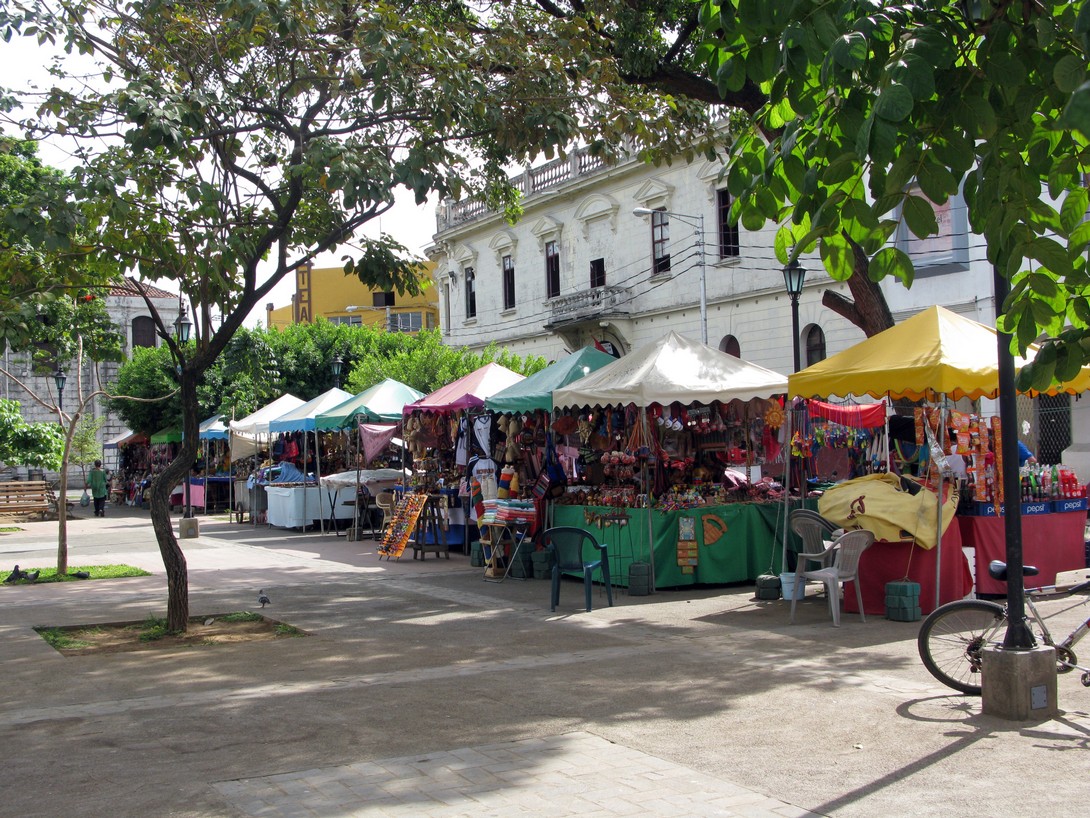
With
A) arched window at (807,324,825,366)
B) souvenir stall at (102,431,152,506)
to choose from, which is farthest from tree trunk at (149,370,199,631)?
souvenir stall at (102,431,152,506)

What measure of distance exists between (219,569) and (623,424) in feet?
22.8

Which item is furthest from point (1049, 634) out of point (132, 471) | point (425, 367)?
point (132, 471)

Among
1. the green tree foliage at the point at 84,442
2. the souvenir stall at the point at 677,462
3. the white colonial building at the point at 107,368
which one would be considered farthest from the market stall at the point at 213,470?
the souvenir stall at the point at 677,462

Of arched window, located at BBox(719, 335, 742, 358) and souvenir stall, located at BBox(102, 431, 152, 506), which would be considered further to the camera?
souvenir stall, located at BBox(102, 431, 152, 506)

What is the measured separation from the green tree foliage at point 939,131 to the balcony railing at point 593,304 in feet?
106

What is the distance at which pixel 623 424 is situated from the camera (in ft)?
→ 47.3

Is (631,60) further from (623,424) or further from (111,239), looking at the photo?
(111,239)

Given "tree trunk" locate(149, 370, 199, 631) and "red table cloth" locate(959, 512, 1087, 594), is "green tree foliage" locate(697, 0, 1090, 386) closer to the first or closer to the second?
"red table cloth" locate(959, 512, 1087, 594)

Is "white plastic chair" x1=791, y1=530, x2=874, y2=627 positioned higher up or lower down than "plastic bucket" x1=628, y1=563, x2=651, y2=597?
higher up

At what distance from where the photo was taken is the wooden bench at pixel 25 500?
1244 inches

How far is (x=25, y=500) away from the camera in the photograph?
32.4 m

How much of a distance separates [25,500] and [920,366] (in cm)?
2905

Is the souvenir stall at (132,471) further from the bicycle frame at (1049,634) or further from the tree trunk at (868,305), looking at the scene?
the bicycle frame at (1049,634)

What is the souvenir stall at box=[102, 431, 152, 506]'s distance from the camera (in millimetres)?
39062
